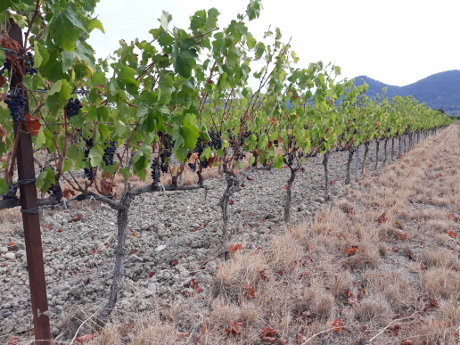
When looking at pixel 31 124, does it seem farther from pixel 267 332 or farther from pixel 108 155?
pixel 267 332

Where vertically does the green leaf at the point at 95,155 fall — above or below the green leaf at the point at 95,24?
below

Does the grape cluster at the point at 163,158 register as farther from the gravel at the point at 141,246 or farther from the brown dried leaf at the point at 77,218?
the brown dried leaf at the point at 77,218

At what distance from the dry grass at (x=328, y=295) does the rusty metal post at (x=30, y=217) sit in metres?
0.50

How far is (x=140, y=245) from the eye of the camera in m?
4.64

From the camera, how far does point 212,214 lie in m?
6.14

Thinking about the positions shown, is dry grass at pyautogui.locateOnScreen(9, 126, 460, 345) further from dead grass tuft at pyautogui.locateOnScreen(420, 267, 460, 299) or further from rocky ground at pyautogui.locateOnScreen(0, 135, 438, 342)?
rocky ground at pyautogui.locateOnScreen(0, 135, 438, 342)

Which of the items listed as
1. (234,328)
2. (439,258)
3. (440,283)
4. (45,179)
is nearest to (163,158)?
(45,179)

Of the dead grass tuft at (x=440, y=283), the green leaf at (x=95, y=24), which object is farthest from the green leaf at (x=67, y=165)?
the dead grass tuft at (x=440, y=283)

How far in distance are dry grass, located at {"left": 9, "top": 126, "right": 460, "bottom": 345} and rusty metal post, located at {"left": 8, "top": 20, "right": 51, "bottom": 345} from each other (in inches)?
19.7

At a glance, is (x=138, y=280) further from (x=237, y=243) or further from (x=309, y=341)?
(x=309, y=341)

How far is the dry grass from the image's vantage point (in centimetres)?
262

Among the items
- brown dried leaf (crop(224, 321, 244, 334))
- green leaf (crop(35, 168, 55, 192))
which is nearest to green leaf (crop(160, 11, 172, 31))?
green leaf (crop(35, 168, 55, 192))

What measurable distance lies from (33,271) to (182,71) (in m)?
1.69

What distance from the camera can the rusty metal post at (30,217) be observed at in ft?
6.07
